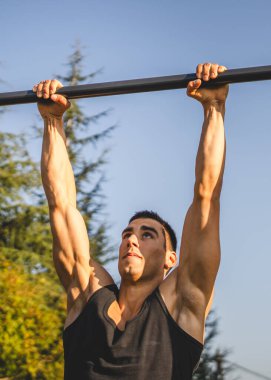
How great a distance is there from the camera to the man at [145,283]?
2926mm

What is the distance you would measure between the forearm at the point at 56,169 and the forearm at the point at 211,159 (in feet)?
2.35

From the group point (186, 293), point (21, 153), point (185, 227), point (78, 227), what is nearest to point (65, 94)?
point (78, 227)

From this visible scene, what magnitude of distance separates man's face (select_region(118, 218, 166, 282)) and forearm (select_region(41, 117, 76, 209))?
0.34 meters

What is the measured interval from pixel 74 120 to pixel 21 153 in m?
2.64

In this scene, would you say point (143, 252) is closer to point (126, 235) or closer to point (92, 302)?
point (126, 235)

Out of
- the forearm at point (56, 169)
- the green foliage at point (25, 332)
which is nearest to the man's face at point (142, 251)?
the forearm at point (56, 169)

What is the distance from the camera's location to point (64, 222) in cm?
335

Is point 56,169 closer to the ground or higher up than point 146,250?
higher up

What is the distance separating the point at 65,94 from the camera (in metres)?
3.29

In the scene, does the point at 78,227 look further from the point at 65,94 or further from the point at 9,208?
the point at 9,208

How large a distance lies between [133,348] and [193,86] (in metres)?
1.13

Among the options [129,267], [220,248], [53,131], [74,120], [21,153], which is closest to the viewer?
[220,248]

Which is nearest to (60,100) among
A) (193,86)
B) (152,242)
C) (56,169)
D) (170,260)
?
(56,169)

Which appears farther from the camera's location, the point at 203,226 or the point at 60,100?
the point at 60,100
